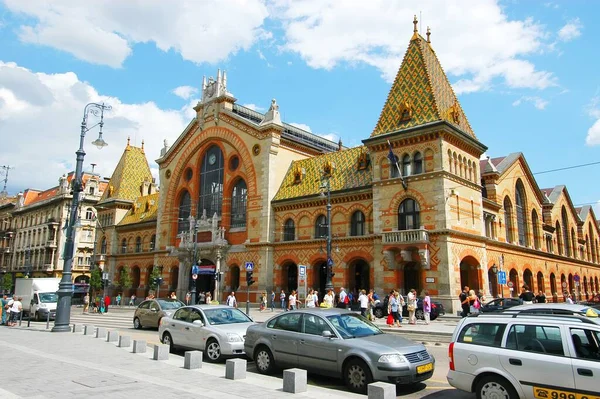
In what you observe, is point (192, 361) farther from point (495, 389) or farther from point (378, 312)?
point (378, 312)

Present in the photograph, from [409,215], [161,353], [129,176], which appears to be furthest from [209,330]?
[129,176]

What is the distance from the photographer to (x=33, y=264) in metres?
73.2

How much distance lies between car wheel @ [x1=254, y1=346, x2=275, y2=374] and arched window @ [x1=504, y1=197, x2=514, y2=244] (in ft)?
107

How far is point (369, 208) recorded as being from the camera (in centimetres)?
3300

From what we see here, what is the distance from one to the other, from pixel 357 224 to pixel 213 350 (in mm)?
21803

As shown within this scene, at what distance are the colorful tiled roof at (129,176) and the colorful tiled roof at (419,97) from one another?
38646 millimetres

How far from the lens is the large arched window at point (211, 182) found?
44.4 m

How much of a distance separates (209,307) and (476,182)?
79.4 feet

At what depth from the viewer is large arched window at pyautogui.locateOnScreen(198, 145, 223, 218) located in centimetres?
4444

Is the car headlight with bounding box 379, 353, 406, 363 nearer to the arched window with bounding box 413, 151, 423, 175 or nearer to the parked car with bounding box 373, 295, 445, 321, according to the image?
the parked car with bounding box 373, 295, 445, 321

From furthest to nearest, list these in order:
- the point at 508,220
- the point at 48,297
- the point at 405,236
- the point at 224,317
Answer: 1. the point at 508,220
2. the point at 48,297
3. the point at 405,236
4. the point at 224,317

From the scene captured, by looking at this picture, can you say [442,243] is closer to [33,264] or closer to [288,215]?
[288,215]

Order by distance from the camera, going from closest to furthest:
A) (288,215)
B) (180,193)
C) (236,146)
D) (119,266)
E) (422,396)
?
1. (422,396)
2. (288,215)
3. (236,146)
4. (180,193)
5. (119,266)

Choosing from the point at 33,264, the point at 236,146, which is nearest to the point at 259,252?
the point at 236,146
